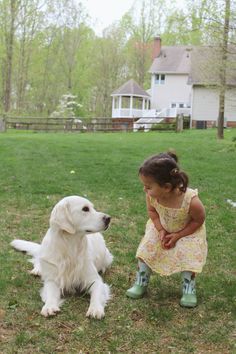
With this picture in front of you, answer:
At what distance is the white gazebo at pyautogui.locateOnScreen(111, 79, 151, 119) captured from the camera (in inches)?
1565

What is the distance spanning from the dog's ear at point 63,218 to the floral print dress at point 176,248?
2.08 ft

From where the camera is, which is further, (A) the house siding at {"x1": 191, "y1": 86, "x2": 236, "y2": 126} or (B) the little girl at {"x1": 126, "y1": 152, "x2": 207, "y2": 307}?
(A) the house siding at {"x1": 191, "y1": 86, "x2": 236, "y2": 126}

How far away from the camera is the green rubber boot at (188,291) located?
11.9 feet

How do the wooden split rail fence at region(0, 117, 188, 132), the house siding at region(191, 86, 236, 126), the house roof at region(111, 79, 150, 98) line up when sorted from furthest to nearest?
the house roof at region(111, 79, 150, 98), the house siding at region(191, 86, 236, 126), the wooden split rail fence at region(0, 117, 188, 132)

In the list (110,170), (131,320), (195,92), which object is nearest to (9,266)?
(131,320)

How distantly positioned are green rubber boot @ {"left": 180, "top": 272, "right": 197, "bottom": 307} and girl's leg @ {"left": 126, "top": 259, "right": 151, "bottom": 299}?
1.07ft

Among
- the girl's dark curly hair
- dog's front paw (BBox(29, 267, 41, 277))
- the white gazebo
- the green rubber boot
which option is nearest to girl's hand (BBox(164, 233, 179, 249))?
the green rubber boot

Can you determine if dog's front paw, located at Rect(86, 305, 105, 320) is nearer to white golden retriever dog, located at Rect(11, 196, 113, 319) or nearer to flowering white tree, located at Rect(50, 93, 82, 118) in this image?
white golden retriever dog, located at Rect(11, 196, 113, 319)

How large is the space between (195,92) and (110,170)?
2619 cm

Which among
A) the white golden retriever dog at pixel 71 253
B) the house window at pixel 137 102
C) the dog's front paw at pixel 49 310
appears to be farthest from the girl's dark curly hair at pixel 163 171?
the house window at pixel 137 102

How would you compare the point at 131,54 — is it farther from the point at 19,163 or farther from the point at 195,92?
the point at 19,163

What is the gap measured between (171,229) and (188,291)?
512 millimetres

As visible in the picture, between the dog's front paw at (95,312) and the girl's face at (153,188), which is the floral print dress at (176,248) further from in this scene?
the dog's front paw at (95,312)

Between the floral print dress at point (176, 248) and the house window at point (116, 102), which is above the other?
the house window at point (116, 102)
